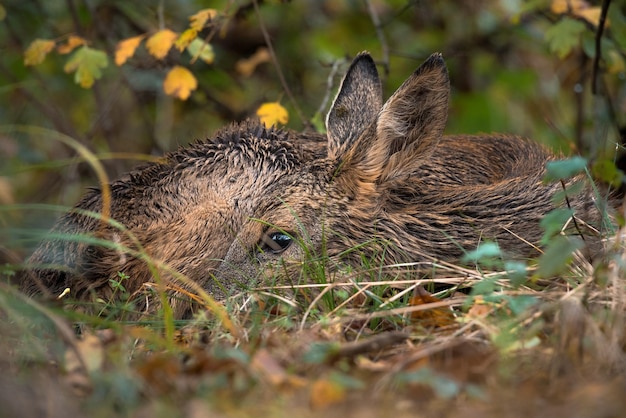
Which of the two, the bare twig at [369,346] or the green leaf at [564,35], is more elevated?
the green leaf at [564,35]

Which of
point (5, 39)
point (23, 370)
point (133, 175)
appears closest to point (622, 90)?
point (133, 175)

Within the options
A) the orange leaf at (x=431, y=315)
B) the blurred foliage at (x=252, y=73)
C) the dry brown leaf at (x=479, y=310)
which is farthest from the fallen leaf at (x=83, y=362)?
the blurred foliage at (x=252, y=73)

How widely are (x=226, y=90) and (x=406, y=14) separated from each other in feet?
5.99

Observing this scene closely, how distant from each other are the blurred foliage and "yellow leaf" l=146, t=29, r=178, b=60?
953mm

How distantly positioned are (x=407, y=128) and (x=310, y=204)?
2.17 feet

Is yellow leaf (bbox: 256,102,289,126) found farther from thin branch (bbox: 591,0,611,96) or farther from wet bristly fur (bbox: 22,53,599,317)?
thin branch (bbox: 591,0,611,96)

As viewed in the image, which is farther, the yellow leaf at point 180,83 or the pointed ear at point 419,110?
the yellow leaf at point 180,83

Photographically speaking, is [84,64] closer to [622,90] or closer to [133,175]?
[133,175]

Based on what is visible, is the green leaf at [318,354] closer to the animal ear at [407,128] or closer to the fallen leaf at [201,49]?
the animal ear at [407,128]

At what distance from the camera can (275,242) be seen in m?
4.12

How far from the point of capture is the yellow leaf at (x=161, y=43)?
17.1 feet

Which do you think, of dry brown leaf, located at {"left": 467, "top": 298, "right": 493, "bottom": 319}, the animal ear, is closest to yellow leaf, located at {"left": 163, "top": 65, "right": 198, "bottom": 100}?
the animal ear

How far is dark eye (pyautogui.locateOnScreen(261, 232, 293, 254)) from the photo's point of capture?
4.11 meters

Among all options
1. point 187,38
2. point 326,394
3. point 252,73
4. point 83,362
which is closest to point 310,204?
point 187,38
